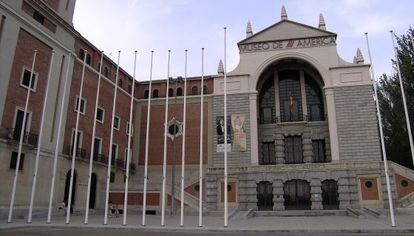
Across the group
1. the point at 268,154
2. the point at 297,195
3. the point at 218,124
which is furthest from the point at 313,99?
the point at 218,124

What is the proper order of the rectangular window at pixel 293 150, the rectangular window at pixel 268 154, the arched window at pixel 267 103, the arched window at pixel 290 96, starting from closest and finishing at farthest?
the rectangular window at pixel 293 150 < the rectangular window at pixel 268 154 < the arched window at pixel 290 96 < the arched window at pixel 267 103

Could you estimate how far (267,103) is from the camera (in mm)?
44062

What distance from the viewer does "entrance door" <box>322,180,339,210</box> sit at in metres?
34.7

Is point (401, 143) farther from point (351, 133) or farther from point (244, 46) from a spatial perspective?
point (244, 46)

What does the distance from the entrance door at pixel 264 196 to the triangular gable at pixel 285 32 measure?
55.8ft

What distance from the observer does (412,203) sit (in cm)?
3195

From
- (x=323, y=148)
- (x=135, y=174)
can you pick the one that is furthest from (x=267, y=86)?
(x=135, y=174)

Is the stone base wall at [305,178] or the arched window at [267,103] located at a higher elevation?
the arched window at [267,103]

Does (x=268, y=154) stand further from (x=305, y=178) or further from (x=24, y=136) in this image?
(x=24, y=136)

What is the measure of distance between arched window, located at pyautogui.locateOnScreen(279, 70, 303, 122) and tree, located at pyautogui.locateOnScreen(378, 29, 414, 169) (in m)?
10.9

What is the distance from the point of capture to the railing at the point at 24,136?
26736 millimetres

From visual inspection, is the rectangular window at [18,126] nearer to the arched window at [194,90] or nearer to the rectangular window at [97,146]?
the rectangular window at [97,146]

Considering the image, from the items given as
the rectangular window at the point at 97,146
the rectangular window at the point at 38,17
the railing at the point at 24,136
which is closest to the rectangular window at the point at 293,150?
the rectangular window at the point at 97,146

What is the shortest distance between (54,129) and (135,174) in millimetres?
14845
